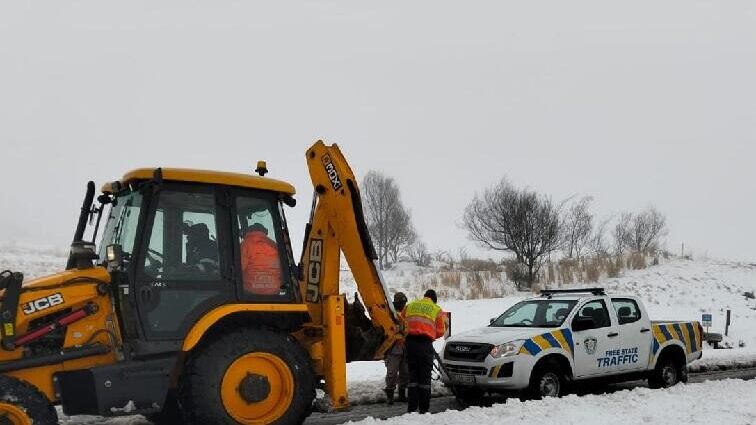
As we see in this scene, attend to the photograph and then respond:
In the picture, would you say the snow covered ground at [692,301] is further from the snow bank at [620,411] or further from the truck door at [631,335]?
the snow bank at [620,411]

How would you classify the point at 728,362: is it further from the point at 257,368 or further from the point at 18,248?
the point at 18,248

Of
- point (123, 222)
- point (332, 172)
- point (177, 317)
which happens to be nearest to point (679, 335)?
point (332, 172)

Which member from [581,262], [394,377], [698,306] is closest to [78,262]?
[394,377]

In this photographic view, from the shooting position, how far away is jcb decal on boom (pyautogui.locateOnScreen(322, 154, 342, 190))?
Answer: 7766 millimetres

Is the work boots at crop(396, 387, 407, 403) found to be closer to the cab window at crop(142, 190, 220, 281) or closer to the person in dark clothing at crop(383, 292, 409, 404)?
the person in dark clothing at crop(383, 292, 409, 404)

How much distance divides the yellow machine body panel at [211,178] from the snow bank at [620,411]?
2750mm

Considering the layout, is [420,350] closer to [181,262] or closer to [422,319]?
[422,319]

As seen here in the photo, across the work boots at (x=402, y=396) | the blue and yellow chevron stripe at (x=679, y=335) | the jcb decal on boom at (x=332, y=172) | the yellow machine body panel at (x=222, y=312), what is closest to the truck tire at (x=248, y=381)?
the yellow machine body panel at (x=222, y=312)

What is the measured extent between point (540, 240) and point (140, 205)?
2689 cm

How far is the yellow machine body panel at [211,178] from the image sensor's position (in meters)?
6.46

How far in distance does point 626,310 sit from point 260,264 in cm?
681

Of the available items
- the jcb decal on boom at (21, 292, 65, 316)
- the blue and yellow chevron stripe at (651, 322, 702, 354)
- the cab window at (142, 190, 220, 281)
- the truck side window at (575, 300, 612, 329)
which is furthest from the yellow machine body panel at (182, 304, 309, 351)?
the blue and yellow chevron stripe at (651, 322, 702, 354)

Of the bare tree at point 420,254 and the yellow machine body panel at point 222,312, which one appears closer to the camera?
the yellow machine body panel at point 222,312

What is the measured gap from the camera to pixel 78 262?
633cm
